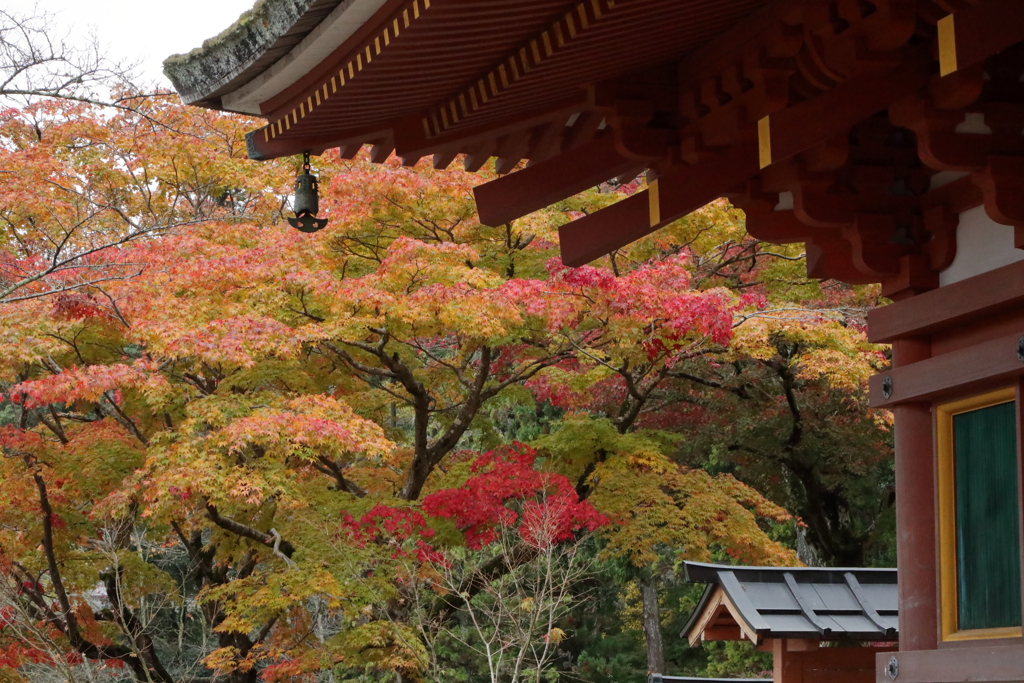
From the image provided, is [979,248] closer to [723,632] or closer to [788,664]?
[788,664]

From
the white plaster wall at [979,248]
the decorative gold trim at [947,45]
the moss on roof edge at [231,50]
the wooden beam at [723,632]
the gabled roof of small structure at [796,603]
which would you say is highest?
the moss on roof edge at [231,50]

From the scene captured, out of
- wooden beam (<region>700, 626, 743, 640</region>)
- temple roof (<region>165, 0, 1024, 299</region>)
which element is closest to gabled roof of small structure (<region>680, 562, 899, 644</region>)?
wooden beam (<region>700, 626, 743, 640</region>)

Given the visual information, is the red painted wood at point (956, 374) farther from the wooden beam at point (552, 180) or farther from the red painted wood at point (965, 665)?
the wooden beam at point (552, 180)

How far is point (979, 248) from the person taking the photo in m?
2.59

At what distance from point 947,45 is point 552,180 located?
4.65 feet

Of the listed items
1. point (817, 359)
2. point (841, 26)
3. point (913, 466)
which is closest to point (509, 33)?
point (841, 26)

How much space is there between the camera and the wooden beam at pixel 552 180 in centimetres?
310

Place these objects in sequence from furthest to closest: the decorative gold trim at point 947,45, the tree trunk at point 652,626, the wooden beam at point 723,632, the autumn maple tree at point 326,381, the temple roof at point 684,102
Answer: the tree trunk at point 652,626 → the autumn maple tree at point 326,381 → the wooden beam at point 723,632 → the temple roof at point 684,102 → the decorative gold trim at point 947,45

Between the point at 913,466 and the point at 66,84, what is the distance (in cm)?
559

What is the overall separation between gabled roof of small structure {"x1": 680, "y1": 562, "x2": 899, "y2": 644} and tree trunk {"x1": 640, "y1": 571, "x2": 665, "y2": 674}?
10959 mm

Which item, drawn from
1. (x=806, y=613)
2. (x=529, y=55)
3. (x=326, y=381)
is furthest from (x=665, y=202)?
(x=326, y=381)

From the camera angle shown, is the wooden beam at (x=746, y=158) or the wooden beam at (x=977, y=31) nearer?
the wooden beam at (x=977, y=31)

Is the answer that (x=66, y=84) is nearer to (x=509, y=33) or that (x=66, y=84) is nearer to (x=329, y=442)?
(x=329, y=442)

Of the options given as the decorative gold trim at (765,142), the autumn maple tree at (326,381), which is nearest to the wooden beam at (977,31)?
the decorative gold trim at (765,142)
